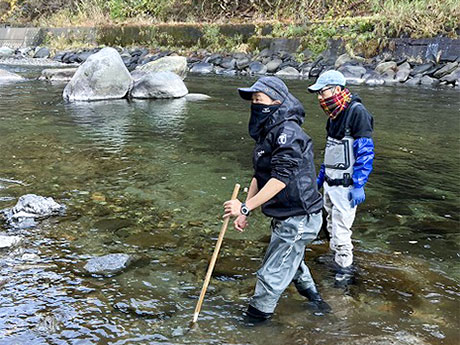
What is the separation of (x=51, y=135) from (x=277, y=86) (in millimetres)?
7362

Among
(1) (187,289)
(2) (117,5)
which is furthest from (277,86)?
(2) (117,5)

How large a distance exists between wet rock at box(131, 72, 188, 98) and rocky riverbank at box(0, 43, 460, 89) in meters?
6.82

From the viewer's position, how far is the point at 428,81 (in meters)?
→ 17.4

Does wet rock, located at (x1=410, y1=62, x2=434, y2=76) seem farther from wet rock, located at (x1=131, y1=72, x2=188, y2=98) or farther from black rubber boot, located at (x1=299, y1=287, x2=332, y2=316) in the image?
black rubber boot, located at (x1=299, y1=287, x2=332, y2=316)

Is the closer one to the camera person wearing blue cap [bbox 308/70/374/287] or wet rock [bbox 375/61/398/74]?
person wearing blue cap [bbox 308/70/374/287]

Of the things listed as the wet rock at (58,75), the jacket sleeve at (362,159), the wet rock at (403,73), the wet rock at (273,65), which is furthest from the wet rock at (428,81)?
the jacket sleeve at (362,159)

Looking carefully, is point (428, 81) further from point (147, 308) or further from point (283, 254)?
point (147, 308)

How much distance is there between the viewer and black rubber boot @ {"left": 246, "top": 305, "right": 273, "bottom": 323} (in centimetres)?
341

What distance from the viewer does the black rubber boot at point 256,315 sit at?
3.41 metres

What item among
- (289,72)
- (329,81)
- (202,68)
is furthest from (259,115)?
(202,68)

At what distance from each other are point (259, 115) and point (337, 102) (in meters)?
0.91

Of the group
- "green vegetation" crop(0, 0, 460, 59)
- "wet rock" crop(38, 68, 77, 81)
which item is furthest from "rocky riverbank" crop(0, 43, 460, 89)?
"wet rock" crop(38, 68, 77, 81)

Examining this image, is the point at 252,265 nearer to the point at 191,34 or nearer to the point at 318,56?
the point at 318,56

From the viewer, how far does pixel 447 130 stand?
33.7 feet
